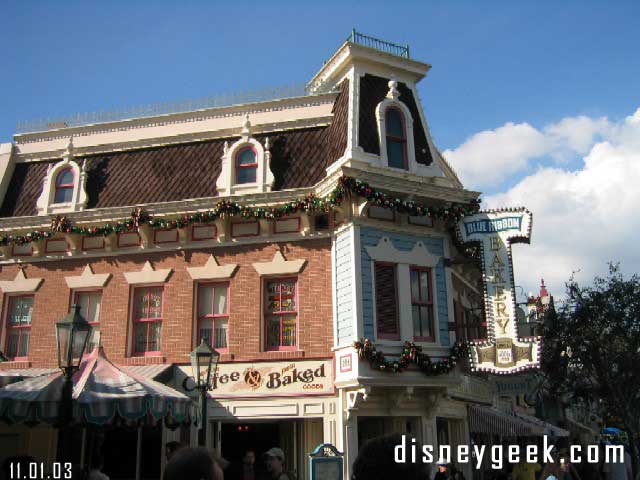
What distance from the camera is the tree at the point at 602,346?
1920cm

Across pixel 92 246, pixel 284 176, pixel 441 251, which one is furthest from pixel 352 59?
pixel 92 246

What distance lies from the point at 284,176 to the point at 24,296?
7.89 metres

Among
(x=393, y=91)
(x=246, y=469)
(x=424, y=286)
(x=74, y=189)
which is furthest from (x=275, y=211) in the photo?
(x=246, y=469)

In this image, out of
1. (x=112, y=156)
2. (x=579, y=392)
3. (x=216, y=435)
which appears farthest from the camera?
(x=579, y=392)

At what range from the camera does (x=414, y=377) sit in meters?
14.4

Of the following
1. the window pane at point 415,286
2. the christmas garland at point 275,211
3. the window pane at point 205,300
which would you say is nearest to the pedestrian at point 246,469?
the window pane at point 205,300

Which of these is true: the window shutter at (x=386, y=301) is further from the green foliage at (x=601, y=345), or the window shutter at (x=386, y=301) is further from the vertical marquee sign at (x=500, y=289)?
the green foliage at (x=601, y=345)

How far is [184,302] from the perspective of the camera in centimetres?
1605

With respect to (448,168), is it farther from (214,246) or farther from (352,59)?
(214,246)

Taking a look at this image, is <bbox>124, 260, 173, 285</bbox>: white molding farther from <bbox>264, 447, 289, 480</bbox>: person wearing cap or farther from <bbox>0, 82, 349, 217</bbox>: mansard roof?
<bbox>264, 447, 289, 480</bbox>: person wearing cap

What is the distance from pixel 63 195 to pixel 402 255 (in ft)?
32.1

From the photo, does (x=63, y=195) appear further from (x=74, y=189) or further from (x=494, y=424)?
(x=494, y=424)

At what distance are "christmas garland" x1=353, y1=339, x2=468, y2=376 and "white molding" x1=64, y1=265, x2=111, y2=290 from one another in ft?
23.3

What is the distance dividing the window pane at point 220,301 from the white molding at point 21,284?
4.97 m
